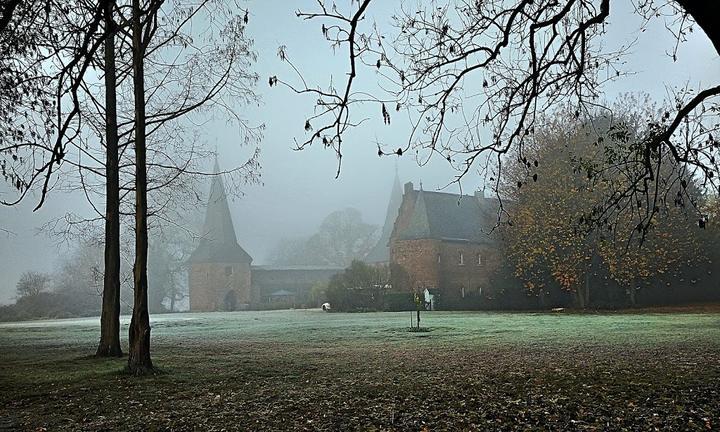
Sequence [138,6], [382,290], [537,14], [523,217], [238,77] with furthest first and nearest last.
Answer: [382,290]
[523,217]
[238,77]
[138,6]
[537,14]

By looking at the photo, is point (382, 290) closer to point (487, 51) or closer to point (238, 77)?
point (238, 77)

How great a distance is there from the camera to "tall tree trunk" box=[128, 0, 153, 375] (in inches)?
366

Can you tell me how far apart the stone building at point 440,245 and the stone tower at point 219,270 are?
73.0 feet

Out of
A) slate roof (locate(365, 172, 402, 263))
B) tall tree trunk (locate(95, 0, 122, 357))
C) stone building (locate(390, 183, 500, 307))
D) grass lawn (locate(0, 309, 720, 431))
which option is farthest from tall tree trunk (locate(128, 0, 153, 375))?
slate roof (locate(365, 172, 402, 263))

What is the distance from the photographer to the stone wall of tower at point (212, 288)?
6650 centimetres

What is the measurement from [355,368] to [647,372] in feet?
13.6

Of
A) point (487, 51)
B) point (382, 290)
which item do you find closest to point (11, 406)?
point (487, 51)

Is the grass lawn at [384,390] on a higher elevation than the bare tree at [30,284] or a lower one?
lower

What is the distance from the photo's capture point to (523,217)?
107ft

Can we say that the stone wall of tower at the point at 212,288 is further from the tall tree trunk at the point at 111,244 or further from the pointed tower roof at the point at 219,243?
the tall tree trunk at the point at 111,244

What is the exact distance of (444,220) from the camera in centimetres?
5116

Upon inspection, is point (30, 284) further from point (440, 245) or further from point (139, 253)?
point (139, 253)

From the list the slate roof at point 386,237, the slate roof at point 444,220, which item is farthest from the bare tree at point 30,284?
the slate roof at point 386,237

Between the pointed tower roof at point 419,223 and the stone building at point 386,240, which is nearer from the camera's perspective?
the pointed tower roof at point 419,223
